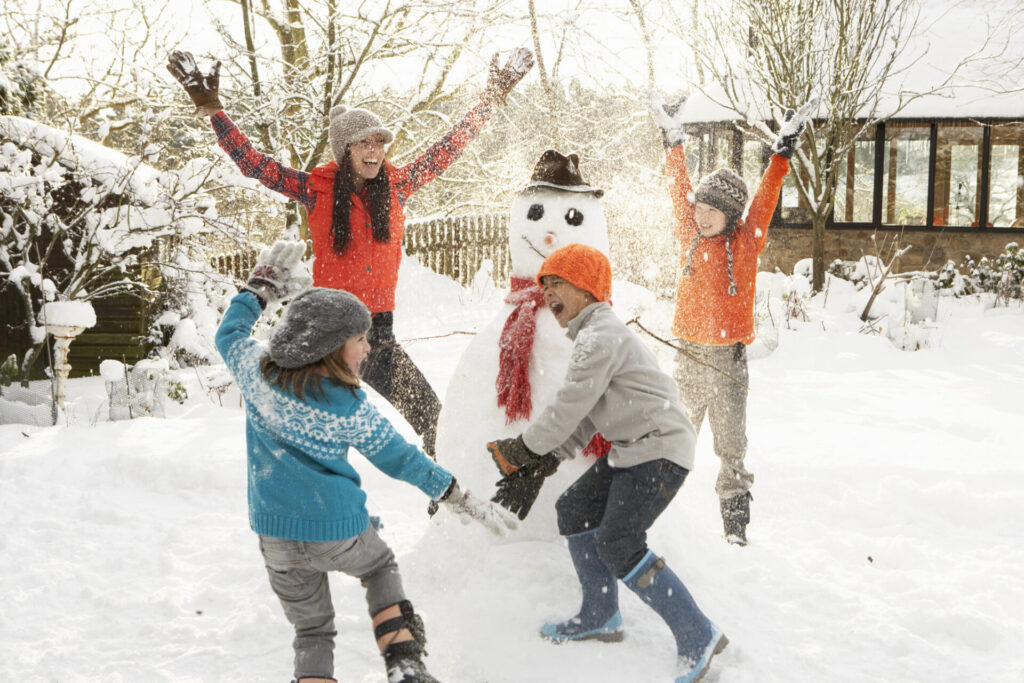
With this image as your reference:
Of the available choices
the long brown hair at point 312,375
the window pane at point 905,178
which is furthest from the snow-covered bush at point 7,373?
the window pane at point 905,178

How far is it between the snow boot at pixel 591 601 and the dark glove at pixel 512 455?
37 cm

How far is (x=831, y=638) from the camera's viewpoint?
3.15 metres

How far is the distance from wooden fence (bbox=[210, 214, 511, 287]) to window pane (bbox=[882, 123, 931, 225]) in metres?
7.40

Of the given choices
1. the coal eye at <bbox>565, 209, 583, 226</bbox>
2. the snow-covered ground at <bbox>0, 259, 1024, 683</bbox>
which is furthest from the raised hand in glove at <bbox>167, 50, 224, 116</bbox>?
the snow-covered ground at <bbox>0, 259, 1024, 683</bbox>

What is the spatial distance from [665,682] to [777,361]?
6.94 meters

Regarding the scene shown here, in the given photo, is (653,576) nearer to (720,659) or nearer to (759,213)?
(720,659)

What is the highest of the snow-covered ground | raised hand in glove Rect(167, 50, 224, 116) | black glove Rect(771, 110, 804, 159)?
raised hand in glove Rect(167, 50, 224, 116)

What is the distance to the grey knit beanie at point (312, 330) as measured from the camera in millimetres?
2410

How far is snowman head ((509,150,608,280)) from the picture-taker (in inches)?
141

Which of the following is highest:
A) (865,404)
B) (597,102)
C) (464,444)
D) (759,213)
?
(597,102)

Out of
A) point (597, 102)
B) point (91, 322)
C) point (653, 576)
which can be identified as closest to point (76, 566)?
point (653, 576)

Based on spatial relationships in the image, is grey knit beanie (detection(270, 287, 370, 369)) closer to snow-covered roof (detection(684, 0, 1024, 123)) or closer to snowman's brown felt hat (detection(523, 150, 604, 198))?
snowman's brown felt hat (detection(523, 150, 604, 198))

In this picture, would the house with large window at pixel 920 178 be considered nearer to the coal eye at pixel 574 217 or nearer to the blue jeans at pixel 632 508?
the coal eye at pixel 574 217

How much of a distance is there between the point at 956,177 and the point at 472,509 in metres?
16.0
